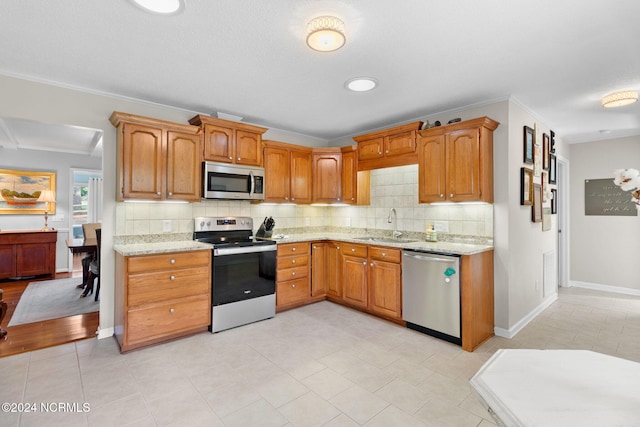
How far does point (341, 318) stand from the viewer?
3.80 metres

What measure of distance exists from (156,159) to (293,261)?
1.99m

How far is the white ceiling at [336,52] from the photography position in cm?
189

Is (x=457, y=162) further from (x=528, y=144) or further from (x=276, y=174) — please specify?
(x=276, y=174)

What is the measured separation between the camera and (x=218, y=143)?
3.66 metres

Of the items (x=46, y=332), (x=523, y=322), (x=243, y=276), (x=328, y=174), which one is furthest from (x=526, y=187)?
(x=46, y=332)

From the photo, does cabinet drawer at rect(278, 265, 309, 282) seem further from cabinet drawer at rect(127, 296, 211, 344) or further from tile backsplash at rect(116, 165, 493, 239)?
cabinet drawer at rect(127, 296, 211, 344)

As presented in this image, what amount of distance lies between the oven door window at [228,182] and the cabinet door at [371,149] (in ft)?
5.22

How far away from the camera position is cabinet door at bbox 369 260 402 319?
3.53 metres

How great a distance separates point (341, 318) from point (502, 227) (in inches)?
81.6

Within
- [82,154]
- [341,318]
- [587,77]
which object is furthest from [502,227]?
[82,154]

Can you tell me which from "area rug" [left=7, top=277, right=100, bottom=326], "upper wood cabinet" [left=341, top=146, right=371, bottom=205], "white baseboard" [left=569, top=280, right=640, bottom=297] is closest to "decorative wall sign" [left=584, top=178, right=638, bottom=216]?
"white baseboard" [left=569, top=280, right=640, bottom=297]

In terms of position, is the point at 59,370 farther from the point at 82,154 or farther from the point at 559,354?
the point at 82,154

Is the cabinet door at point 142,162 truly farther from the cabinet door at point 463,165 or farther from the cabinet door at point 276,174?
the cabinet door at point 463,165

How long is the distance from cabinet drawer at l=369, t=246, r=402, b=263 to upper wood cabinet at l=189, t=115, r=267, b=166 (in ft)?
5.93
